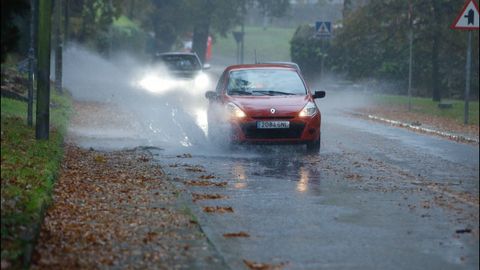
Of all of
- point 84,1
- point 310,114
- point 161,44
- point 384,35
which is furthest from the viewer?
point 161,44

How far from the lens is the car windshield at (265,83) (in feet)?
60.0

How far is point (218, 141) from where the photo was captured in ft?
59.3

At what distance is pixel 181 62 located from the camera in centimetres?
4066

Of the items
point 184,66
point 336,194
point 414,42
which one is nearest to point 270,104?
point 336,194

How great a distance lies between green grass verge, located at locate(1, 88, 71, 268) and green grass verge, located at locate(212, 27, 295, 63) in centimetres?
5892

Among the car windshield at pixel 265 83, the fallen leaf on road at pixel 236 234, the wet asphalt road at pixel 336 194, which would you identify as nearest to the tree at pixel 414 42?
the wet asphalt road at pixel 336 194

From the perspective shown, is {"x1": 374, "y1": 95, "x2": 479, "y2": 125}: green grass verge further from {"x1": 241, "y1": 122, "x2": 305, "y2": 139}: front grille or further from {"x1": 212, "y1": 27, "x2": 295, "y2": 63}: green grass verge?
{"x1": 212, "y1": 27, "x2": 295, "y2": 63}: green grass verge

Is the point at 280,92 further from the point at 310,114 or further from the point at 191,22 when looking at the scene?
the point at 191,22

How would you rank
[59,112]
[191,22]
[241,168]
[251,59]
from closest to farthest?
[241,168] → [59,112] → [191,22] → [251,59]

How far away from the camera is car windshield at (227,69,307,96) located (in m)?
18.3

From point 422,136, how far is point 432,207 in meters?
10.5

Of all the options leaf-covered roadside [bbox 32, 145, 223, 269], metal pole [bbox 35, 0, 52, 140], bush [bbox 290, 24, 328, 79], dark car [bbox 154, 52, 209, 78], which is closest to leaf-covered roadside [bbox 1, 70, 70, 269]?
leaf-covered roadside [bbox 32, 145, 223, 269]

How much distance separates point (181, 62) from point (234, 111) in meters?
23.6

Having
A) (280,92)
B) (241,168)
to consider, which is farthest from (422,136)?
(241,168)
